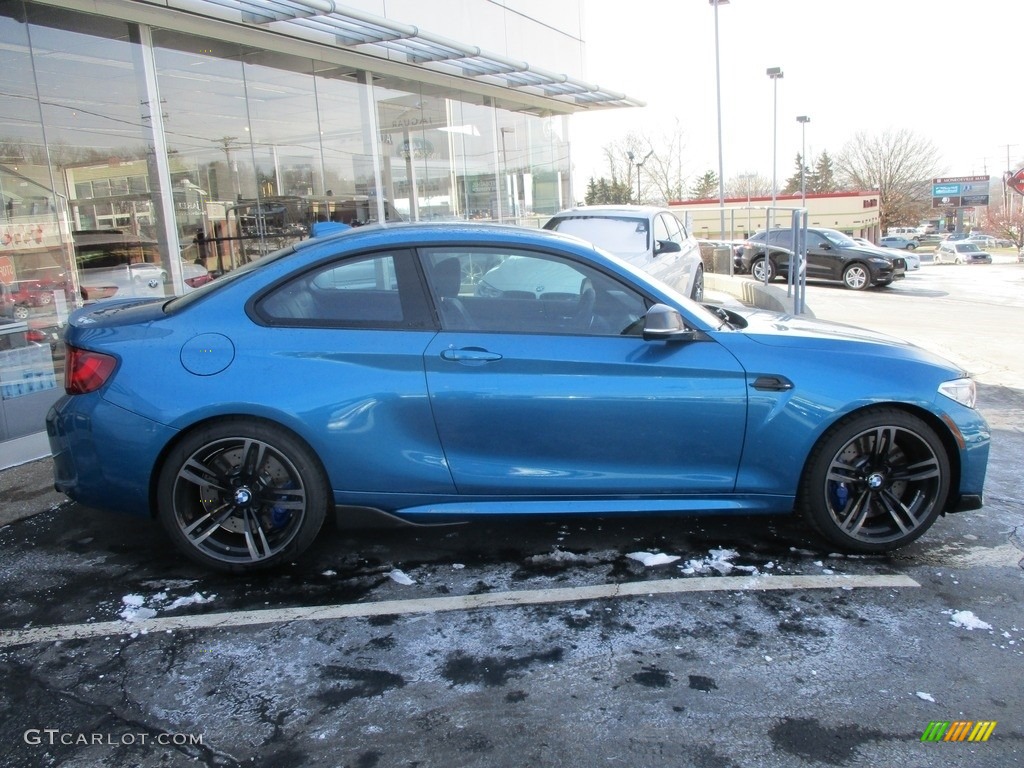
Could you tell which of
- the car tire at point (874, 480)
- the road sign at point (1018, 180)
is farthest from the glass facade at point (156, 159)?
the road sign at point (1018, 180)

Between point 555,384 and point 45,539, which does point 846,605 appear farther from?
point 45,539

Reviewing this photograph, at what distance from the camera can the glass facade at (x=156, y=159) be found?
7430 millimetres

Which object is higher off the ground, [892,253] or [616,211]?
[616,211]

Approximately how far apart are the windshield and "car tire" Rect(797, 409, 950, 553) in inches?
252

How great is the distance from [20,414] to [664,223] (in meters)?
8.15

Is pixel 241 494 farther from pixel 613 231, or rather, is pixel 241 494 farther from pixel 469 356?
pixel 613 231

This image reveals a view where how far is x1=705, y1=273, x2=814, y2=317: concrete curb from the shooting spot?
43.3ft

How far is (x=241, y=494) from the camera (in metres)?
3.57

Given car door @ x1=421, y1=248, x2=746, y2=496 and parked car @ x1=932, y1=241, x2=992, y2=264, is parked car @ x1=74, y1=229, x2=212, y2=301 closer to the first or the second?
car door @ x1=421, y1=248, x2=746, y2=496

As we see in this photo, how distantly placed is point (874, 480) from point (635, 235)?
270 inches

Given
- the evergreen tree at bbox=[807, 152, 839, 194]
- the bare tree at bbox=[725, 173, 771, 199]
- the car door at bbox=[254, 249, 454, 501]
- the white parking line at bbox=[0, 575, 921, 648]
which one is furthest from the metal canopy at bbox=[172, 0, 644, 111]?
the evergreen tree at bbox=[807, 152, 839, 194]

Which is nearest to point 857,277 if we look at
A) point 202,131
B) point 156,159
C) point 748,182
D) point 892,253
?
point 892,253

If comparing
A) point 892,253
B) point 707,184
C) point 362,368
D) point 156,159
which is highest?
point 707,184

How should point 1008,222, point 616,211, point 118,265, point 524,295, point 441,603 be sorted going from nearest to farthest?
point 441,603
point 524,295
point 118,265
point 616,211
point 1008,222
